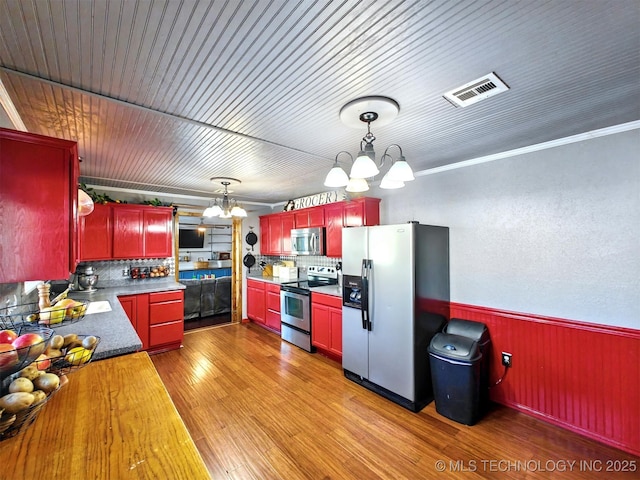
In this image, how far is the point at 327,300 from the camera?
361 cm

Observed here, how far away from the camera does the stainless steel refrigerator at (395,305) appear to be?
2557mm

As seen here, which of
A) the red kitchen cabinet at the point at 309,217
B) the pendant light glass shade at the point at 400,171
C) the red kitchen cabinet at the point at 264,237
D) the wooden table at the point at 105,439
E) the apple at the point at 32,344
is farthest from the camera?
the red kitchen cabinet at the point at 264,237

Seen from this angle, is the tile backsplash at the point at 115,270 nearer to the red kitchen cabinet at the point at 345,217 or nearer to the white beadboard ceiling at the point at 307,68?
the white beadboard ceiling at the point at 307,68

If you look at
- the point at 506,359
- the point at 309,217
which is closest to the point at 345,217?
the point at 309,217

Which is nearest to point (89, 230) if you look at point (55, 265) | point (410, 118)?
point (55, 265)

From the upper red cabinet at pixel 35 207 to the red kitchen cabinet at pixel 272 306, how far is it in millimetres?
3294

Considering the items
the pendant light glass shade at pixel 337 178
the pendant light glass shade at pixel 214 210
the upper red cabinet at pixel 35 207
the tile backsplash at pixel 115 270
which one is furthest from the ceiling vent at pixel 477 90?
the tile backsplash at pixel 115 270

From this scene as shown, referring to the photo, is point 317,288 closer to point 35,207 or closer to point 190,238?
point 35,207

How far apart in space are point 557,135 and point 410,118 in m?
1.34

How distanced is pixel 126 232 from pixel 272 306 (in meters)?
2.47

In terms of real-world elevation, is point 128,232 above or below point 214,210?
below

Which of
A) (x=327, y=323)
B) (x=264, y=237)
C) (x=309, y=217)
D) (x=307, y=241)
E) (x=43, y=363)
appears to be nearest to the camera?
(x=43, y=363)

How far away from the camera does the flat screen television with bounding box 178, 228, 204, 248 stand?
714 centimetres

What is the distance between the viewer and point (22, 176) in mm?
1309
